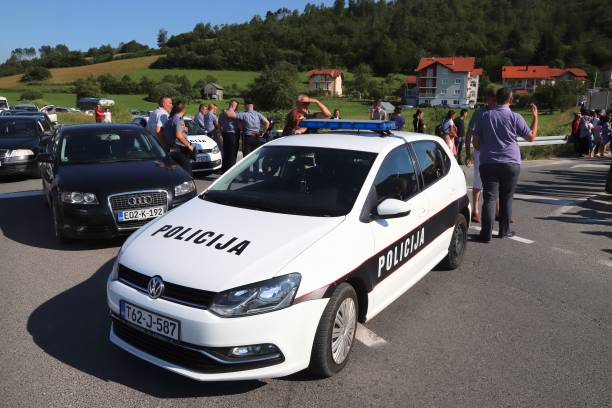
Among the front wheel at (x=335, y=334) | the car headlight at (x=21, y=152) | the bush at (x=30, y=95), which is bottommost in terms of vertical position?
the front wheel at (x=335, y=334)

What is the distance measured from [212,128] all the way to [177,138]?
5.35 metres

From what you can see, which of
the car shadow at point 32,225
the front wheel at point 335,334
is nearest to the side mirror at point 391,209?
the front wheel at point 335,334

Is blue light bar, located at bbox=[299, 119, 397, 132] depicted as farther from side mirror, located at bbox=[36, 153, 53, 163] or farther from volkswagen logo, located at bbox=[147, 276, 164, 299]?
side mirror, located at bbox=[36, 153, 53, 163]

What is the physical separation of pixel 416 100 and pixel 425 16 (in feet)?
133

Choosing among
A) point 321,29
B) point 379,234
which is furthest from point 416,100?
point 379,234

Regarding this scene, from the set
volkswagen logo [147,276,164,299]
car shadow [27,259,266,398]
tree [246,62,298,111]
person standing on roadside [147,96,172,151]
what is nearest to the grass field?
tree [246,62,298,111]

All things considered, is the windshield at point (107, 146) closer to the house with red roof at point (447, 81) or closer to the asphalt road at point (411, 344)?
the asphalt road at point (411, 344)

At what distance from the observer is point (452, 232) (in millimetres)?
5250

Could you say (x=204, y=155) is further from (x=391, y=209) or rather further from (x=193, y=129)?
(x=391, y=209)

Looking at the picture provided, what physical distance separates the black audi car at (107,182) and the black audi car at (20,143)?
4.53 metres

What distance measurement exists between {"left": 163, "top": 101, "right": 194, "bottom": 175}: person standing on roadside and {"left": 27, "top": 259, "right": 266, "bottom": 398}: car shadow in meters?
3.86

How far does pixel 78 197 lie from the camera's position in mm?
5949

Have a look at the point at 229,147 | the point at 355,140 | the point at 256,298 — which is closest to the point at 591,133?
the point at 229,147

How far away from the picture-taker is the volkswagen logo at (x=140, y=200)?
19.6 feet
